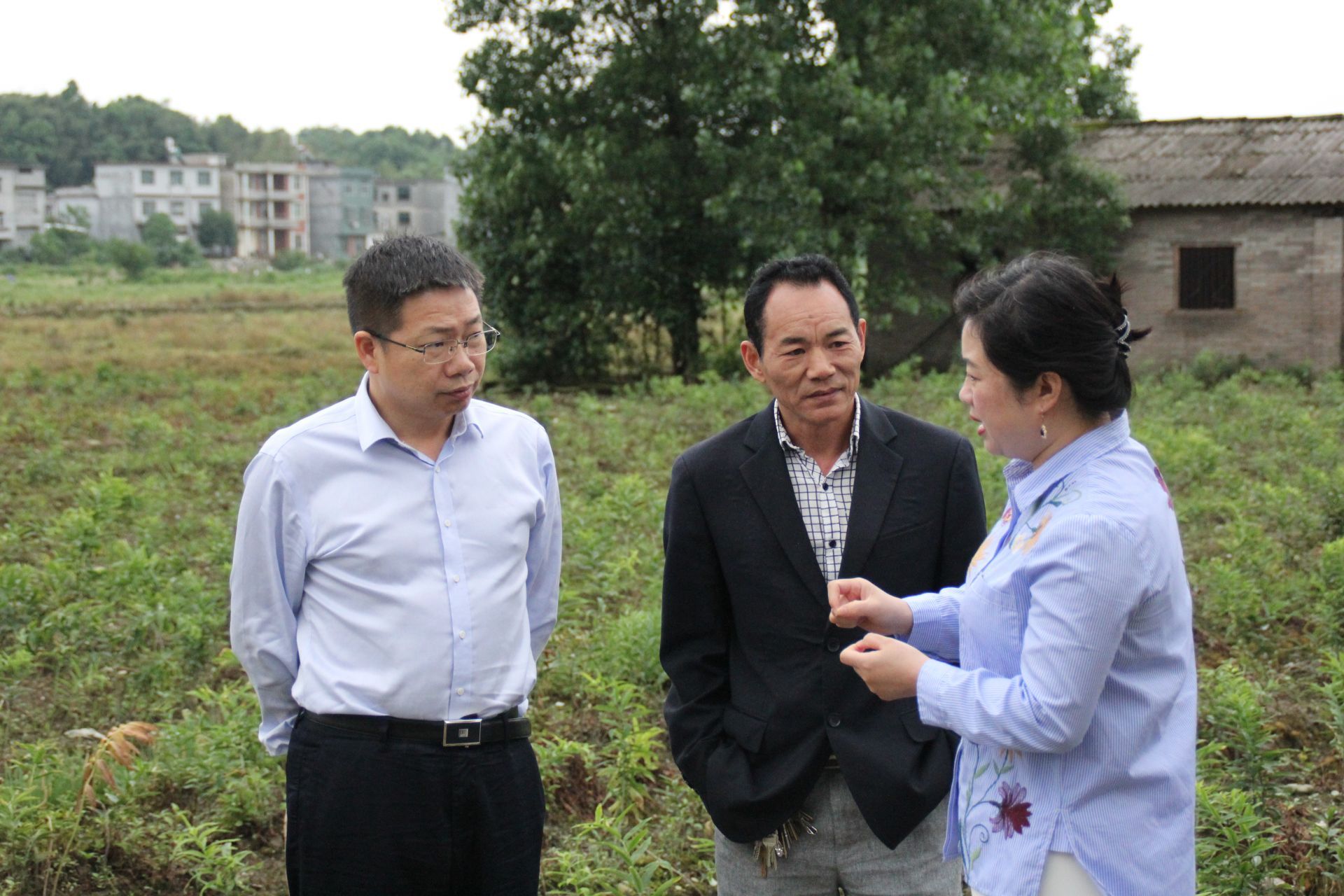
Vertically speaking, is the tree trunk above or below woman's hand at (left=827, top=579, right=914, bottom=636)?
above

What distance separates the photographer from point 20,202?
69.6 meters

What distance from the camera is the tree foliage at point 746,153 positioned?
1773cm

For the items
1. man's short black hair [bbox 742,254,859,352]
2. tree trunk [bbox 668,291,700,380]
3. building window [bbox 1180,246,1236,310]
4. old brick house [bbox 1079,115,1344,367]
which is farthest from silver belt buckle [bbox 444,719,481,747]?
building window [bbox 1180,246,1236,310]

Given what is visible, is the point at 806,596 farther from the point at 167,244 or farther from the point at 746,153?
the point at 167,244

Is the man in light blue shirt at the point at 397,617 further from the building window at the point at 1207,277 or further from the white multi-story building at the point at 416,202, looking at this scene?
the white multi-story building at the point at 416,202

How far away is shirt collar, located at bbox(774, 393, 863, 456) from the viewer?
109 inches

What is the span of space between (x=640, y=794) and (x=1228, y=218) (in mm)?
18161

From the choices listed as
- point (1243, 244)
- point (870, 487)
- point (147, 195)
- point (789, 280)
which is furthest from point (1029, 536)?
point (147, 195)

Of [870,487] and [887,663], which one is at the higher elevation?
[870,487]

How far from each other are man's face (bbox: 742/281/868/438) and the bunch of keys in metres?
0.81

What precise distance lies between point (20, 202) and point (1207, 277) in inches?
2624

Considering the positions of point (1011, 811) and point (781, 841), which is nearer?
point (1011, 811)

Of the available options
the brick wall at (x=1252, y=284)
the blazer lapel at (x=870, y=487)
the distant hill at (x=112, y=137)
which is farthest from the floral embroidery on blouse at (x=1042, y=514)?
the distant hill at (x=112, y=137)

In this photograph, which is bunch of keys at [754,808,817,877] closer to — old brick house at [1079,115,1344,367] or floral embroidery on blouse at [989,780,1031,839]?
floral embroidery on blouse at [989,780,1031,839]
